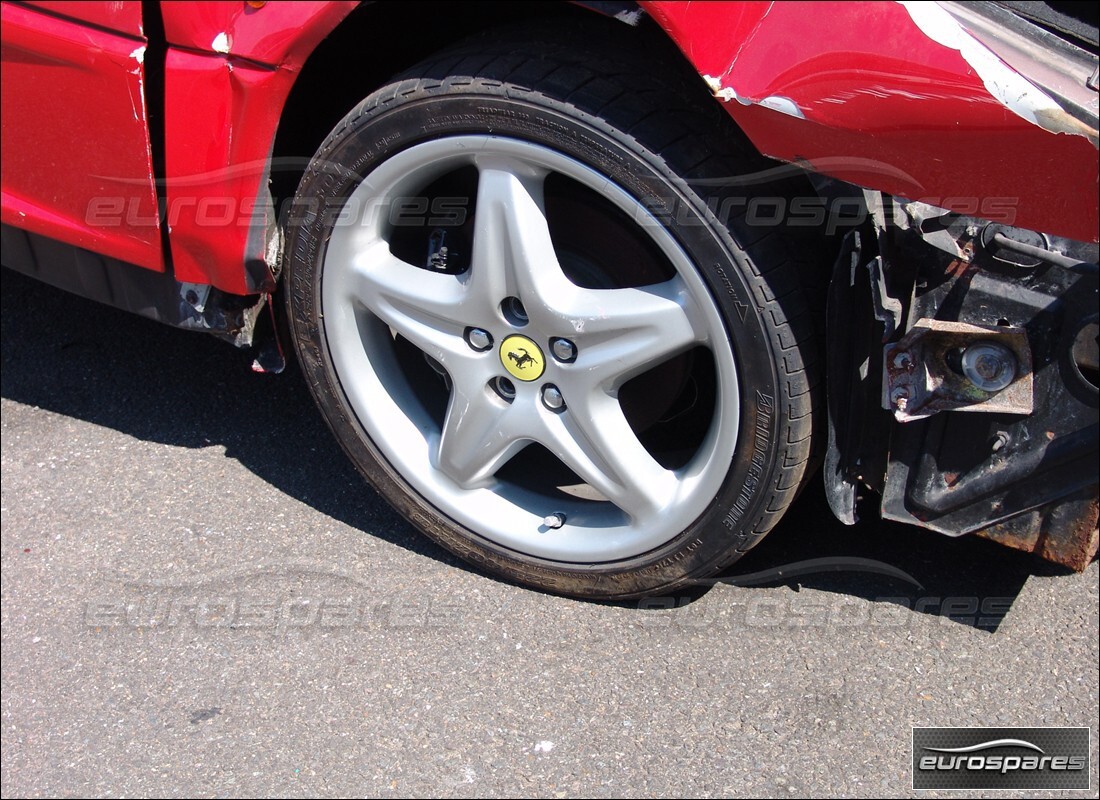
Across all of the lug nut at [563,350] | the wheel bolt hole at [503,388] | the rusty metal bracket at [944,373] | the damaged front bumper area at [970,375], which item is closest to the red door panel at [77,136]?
the wheel bolt hole at [503,388]

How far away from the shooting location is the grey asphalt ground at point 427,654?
204 cm

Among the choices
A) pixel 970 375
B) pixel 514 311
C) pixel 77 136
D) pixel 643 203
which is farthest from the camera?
pixel 77 136

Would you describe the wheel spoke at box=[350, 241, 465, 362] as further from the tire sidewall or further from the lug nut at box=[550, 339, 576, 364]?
the lug nut at box=[550, 339, 576, 364]

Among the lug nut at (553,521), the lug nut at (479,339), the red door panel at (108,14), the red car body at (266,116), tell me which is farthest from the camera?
the lug nut at (553,521)

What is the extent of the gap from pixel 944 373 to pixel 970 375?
43 mm

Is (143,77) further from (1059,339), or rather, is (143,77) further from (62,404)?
(1059,339)

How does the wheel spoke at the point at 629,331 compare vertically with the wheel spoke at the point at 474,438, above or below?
above

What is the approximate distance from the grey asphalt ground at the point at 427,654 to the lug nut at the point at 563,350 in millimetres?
608

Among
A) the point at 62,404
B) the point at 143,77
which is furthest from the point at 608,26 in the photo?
the point at 62,404

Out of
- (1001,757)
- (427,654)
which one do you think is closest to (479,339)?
(427,654)

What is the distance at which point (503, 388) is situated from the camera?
2.29 meters

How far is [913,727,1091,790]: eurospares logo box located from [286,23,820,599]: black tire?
1.74 ft

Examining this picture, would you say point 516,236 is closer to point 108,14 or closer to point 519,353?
point 519,353

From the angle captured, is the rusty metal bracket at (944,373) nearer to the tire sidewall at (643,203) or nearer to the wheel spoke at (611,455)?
the tire sidewall at (643,203)
